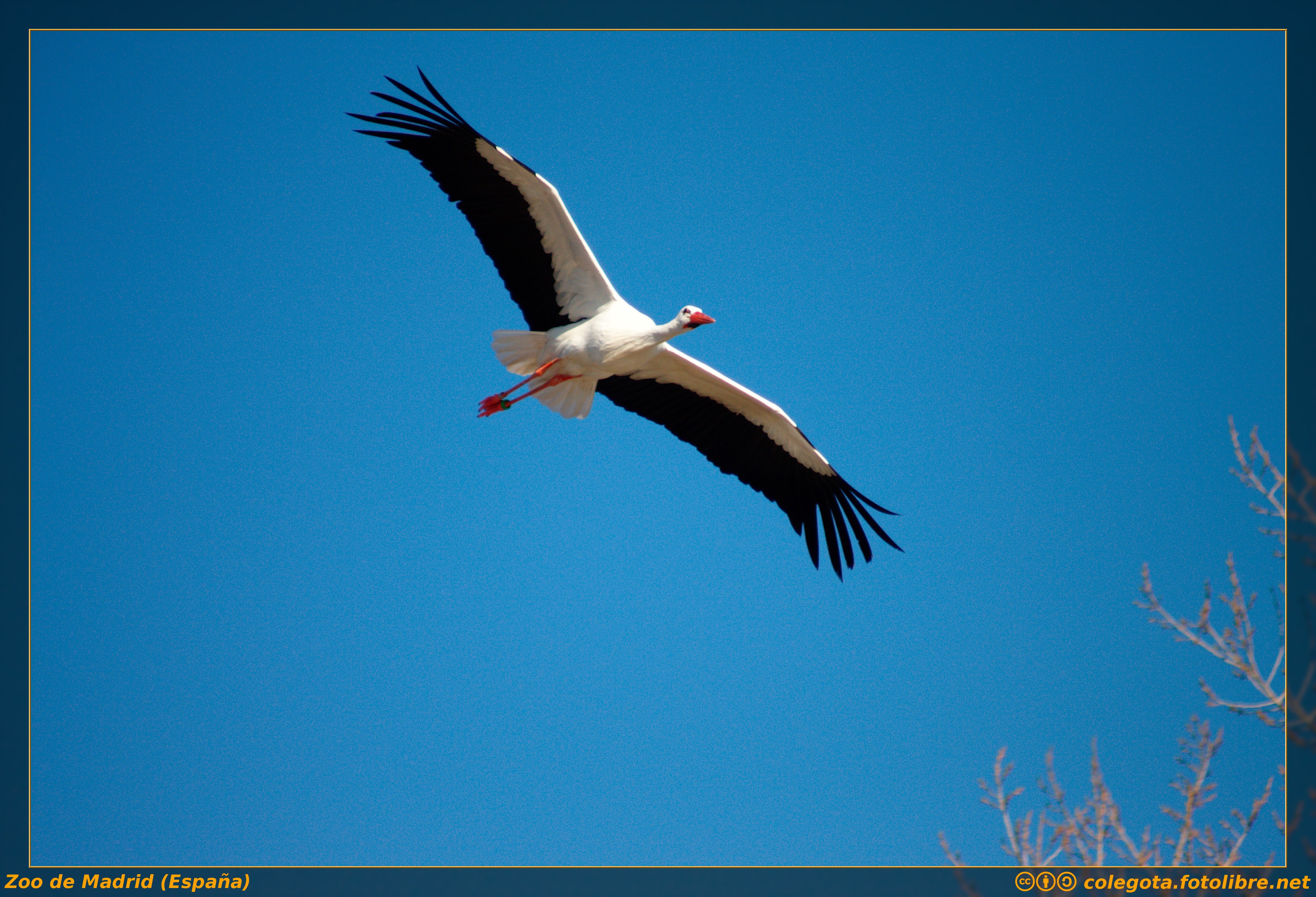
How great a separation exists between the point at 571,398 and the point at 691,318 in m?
1.34

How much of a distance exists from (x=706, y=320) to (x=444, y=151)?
7.91ft

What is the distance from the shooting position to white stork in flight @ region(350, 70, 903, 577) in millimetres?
7945

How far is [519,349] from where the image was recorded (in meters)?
8.80

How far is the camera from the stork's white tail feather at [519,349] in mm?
8758

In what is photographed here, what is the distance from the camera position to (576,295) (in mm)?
8664
